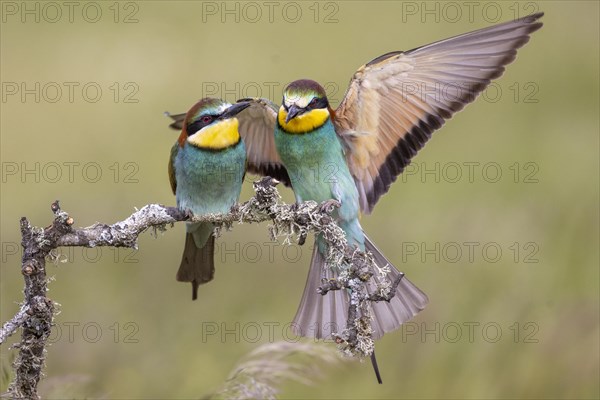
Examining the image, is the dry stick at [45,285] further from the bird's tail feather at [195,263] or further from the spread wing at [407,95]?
the spread wing at [407,95]

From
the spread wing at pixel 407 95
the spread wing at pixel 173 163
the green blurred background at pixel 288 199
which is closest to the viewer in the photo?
the spread wing at pixel 407 95

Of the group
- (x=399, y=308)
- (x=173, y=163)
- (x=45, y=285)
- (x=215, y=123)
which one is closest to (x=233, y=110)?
(x=215, y=123)

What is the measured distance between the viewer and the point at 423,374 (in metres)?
3.18

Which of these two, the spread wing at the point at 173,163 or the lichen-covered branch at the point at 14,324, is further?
the spread wing at the point at 173,163

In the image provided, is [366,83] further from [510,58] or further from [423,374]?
[423,374]

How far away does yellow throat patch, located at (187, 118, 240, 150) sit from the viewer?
271 cm

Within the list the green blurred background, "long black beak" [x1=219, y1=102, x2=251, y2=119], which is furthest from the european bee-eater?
the green blurred background

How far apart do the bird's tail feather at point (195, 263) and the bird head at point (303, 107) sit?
39cm

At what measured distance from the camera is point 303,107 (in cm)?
270

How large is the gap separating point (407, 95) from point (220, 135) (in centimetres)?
54

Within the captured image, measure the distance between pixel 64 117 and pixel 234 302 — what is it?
2.04 m

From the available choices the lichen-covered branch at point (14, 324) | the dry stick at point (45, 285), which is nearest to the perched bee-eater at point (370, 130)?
the dry stick at point (45, 285)

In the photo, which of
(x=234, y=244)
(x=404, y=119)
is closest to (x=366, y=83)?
(x=404, y=119)

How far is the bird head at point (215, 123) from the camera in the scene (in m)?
2.71
